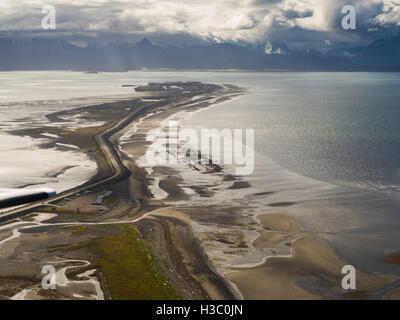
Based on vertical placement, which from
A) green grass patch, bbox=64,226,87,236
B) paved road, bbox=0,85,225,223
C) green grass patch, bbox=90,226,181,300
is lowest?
green grass patch, bbox=90,226,181,300

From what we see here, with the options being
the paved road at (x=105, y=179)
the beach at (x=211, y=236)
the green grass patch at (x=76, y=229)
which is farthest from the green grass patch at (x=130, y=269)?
the paved road at (x=105, y=179)

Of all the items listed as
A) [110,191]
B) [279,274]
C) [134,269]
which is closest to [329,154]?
[110,191]

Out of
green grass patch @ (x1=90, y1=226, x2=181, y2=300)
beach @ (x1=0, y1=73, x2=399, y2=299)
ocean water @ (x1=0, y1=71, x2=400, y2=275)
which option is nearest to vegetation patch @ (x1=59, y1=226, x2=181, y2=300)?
green grass patch @ (x1=90, y1=226, x2=181, y2=300)

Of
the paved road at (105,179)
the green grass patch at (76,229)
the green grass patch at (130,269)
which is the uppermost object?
the paved road at (105,179)

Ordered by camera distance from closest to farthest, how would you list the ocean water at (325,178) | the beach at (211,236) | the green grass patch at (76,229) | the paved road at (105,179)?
1. the beach at (211,236)
2. the green grass patch at (76,229)
3. the ocean water at (325,178)
4. the paved road at (105,179)

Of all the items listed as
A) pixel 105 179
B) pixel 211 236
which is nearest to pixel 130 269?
pixel 211 236

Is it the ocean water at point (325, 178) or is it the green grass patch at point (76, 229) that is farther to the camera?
the ocean water at point (325, 178)

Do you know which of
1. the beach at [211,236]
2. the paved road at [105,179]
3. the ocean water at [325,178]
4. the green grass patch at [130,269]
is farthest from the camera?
the paved road at [105,179]

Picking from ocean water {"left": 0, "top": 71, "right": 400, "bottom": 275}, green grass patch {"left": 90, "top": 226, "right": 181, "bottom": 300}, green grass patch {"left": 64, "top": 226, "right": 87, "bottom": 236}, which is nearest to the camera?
green grass patch {"left": 90, "top": 226, "right": 181, "bottom": 300}

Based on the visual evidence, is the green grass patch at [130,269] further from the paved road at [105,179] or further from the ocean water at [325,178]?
the ocean water at [325,178]

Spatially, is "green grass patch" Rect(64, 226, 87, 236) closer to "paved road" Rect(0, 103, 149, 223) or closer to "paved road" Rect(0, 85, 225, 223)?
"paved road" Rect(0, 85, 225, 223)

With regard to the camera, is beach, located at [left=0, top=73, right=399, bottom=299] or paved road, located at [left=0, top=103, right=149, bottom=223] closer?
beach, located at [left=0, top=73, right=399, bottom=299]
